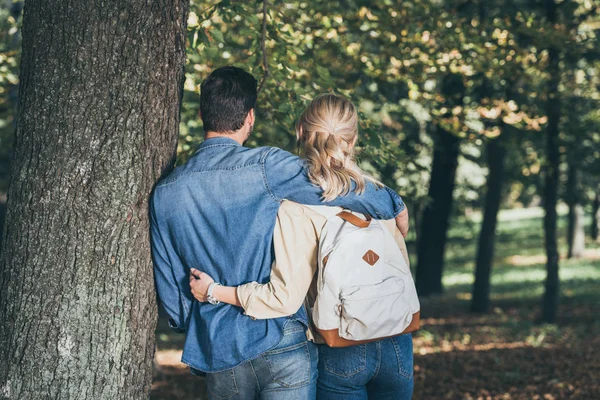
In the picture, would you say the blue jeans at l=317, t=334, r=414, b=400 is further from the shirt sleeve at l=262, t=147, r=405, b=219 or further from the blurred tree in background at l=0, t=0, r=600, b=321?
the blurred tree in background at l=0, t=0, r=600, b=321

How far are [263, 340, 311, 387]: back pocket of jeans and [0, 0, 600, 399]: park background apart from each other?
141cm

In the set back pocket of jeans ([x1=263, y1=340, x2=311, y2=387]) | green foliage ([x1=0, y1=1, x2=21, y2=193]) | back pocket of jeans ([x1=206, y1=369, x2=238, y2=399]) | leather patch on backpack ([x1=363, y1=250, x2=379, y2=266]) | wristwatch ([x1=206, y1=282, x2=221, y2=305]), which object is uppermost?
green foliage ([x1=0, y1=1, x2=21, y2=193])

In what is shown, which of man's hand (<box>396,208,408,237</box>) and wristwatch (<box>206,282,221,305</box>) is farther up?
man's hand (<box>396,208,408,237</box>)

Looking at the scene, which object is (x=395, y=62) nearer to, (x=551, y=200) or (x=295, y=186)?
(x=295, y=186)

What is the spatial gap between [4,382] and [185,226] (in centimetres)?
102

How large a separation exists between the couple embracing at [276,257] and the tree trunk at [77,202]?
21 centimetres

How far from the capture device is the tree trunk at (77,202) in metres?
2.77

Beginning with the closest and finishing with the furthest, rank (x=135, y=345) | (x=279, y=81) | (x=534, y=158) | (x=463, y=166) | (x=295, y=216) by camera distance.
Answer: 1. (x=295, y=216)
2. (x=135, y=345)
3. (x=279, y=81)
4. (x=534, y=158)
5. (x=463, y=166)

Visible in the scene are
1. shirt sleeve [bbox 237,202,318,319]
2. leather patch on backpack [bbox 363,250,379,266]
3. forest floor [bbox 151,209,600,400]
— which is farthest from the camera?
forest floor [bbox 151,209,600,400]

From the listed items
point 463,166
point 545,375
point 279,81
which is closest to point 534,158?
point 463,166

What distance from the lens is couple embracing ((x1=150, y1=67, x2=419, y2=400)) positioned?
2.70 meters

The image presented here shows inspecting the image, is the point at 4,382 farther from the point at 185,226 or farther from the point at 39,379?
the point at 185,226

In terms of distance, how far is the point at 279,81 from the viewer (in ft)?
15.7

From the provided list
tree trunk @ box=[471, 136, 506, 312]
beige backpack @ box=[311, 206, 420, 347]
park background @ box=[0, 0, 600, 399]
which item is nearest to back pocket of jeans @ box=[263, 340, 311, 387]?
beige backpack @ box=[311, 206, 420, 347]
